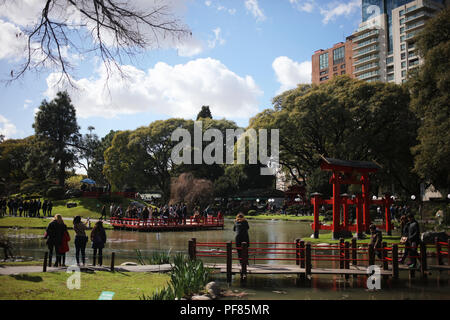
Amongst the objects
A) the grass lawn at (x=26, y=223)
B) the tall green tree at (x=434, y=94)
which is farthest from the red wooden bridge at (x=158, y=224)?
the tall green tree at (x=434, y=94)

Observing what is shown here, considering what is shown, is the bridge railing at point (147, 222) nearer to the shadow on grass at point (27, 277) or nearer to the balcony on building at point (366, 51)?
the shadow on grass at point (27, 277)

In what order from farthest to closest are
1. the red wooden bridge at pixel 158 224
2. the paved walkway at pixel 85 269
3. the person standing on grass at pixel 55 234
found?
the red wooden bridge at pixel 158 224
the person standing on grass at pixel 55 234
the paved walkway at pixel 85 269

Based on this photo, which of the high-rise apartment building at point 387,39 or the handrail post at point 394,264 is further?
the high-rise apartment building at point 387,39

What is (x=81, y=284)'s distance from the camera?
9891mm

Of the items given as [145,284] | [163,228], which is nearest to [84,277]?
[145,284]

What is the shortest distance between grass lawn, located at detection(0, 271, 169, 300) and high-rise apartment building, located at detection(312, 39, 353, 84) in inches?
3864

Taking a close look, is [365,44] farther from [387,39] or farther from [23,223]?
[23,223]

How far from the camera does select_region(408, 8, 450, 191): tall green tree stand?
77.9ft

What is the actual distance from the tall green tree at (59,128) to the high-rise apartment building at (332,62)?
67.8m

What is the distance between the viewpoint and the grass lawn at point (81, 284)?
28.3ft

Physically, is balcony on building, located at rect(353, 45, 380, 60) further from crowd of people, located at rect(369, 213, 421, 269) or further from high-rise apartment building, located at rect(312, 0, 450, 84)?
crowd of people, located at rect(369, 213, 421, 269)

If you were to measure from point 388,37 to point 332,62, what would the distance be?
21528mm
